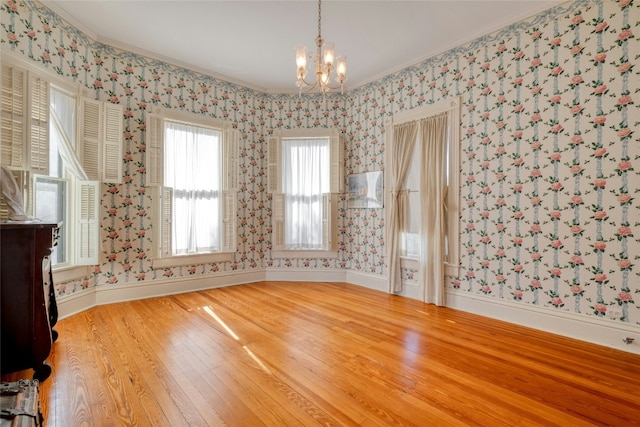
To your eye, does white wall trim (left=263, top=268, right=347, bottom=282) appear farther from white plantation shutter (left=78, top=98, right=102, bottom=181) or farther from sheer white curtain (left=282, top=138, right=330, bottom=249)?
white plantation shutter (left=78, top=98, right=102, bottom=181)

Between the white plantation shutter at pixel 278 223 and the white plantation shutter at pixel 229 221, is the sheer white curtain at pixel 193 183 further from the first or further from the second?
the white plantation shutter at pixel 278 223

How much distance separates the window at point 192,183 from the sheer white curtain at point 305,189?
92 centimetres

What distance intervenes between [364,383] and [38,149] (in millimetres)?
3752

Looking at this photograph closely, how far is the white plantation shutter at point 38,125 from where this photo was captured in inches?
121

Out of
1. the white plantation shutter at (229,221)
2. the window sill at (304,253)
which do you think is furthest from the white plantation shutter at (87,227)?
the window sill at (304,253)

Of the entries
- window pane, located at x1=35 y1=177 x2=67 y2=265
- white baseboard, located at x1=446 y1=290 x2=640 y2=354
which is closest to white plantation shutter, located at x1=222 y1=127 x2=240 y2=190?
window pane, located at x1=35 y1=177 x2=67 y2=265

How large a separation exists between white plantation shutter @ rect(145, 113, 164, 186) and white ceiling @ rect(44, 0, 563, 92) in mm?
940

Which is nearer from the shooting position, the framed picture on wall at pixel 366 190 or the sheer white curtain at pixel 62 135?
the sheer white curtain at pixel 62 135

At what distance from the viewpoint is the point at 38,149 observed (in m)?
3.15

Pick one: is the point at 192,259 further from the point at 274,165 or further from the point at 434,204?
the point at 434,204

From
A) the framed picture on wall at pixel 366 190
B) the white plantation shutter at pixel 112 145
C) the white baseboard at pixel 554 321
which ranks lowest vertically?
the white baseboard at pixel 554 321

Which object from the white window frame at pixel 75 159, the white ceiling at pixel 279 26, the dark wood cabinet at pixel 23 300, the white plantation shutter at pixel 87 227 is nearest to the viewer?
the dark wood cabinet at pixel 23 300

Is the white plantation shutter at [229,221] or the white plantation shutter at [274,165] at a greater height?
the white plantation shutter at [274,165]

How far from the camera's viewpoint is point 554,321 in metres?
3.19
